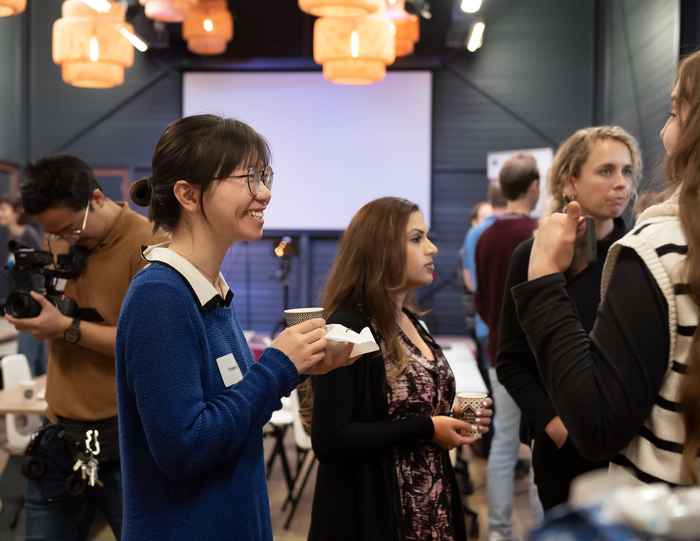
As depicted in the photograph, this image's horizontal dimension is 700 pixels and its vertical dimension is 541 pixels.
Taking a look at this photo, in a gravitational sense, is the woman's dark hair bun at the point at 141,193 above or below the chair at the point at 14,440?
above

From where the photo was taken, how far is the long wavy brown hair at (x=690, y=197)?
1.14 m

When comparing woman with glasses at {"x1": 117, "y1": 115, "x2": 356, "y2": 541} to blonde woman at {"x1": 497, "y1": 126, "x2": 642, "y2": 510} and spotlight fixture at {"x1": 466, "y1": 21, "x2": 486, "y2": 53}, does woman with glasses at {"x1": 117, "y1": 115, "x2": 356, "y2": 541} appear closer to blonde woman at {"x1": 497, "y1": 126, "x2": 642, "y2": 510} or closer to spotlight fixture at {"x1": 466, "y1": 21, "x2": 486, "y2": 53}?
blonde woman at {"x1": 497, "y1": 126, "x2": 642, "y2": 510}

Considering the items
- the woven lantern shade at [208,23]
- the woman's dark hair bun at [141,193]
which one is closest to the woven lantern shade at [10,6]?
the woman's dark hair bun at [141,193]

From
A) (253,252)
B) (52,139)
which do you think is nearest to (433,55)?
(253,252)

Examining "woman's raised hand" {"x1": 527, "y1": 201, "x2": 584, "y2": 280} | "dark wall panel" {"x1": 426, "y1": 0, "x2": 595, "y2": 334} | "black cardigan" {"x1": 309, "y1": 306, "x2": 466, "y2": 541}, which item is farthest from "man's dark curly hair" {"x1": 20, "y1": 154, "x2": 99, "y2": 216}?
"dark wall panel" {"x1": 426, "y1": 0, "x2": 595, "y2": 334}

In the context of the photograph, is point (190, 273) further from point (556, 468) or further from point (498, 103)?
point (498, 103)

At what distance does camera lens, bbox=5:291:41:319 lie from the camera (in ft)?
8.57

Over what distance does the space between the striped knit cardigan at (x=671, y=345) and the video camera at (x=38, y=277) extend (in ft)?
6.25

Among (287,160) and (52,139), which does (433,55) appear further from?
(52,139)

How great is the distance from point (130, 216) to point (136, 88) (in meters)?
9.24

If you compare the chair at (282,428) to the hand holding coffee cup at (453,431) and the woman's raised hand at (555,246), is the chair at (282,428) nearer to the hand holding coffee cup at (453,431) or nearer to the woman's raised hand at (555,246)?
the hand holding coffee cup at (453,431)

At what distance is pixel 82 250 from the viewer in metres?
2.65

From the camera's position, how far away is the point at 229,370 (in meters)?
1.58

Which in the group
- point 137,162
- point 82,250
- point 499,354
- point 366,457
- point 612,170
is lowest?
point 366,457
